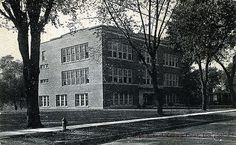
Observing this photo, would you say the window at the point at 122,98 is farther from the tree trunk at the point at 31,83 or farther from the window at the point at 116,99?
the tree trunk at the point at 31,83

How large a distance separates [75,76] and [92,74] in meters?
3.46

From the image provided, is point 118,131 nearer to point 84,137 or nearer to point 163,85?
point 84,137

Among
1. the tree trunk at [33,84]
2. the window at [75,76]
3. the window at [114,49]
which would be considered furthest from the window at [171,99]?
the tree trunk at [33,84]

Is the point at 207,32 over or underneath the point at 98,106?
over

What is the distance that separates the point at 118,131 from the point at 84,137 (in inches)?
97.7

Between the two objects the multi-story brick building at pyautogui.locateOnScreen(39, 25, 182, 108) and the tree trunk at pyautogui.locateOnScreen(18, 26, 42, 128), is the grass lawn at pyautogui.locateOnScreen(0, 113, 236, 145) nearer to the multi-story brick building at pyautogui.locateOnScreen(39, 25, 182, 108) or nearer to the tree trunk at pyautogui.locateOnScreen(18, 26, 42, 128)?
the tree trunk at pyautogui.locateOnScreen(18, 26, 42, 128)

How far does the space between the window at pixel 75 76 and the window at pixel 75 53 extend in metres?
1.56

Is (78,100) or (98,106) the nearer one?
(98,106)

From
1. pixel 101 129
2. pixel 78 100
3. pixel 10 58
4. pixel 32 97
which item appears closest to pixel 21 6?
pixel 32 97

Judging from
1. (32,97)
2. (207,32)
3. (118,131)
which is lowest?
(118,131)

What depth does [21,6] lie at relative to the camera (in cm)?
1611

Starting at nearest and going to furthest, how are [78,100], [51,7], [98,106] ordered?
1. [51,7]
2. [98,106]
3. [78,100]

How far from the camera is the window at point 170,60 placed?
54466 mm

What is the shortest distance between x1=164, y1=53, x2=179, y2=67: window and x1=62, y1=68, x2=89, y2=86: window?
15988 mm
